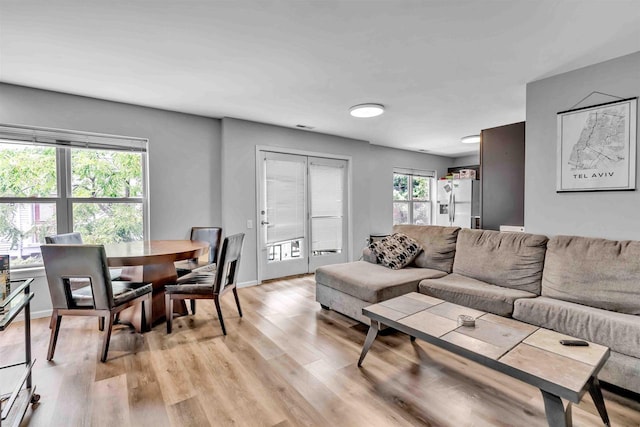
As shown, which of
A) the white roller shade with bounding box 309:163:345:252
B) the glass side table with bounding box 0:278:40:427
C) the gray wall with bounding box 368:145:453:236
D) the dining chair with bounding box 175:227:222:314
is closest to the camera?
the glass side table with bounding box 0:278:40:427

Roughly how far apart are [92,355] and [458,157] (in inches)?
303

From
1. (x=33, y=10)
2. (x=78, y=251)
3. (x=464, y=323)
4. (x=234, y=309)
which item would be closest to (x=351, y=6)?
(x=33, y=10)

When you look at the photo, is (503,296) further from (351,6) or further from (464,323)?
(351,6)

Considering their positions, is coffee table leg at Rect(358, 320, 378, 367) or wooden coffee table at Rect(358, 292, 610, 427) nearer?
wooden coffee table at Rect(358, 292, 610, 427)

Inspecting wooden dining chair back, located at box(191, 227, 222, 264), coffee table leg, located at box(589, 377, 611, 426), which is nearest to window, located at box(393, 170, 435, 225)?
wooden dining chair back, located at box(191, 227, 222, 264)

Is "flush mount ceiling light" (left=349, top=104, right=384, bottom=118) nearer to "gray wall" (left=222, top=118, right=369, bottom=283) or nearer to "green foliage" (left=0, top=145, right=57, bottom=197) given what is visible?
"gray wall" (left=222, top=118, right=369, bottom=283)

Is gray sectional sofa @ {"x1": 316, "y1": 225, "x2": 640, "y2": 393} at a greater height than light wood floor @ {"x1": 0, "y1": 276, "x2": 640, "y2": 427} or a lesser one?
greater

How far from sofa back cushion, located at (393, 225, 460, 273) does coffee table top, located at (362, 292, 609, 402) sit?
43.1 inches

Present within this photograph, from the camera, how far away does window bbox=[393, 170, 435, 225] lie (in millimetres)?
6598

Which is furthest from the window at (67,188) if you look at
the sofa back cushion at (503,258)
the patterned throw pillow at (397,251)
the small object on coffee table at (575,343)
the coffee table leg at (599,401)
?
the coffee table leg at (599,401)

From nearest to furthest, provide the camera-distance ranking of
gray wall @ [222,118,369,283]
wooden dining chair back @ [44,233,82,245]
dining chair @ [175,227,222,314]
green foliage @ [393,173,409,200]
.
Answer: wooden dining chair back @ [44,233,82,245] → dining chair @ [175,227,222,314] → gray wall @ [222,118,369,283] → green foliage @ [393,173,409,200]

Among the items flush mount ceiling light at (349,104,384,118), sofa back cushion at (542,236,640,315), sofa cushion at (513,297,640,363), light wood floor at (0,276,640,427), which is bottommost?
light wood floor at (0,276,640,427)

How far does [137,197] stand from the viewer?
3641 millimetres

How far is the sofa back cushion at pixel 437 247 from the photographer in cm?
321
